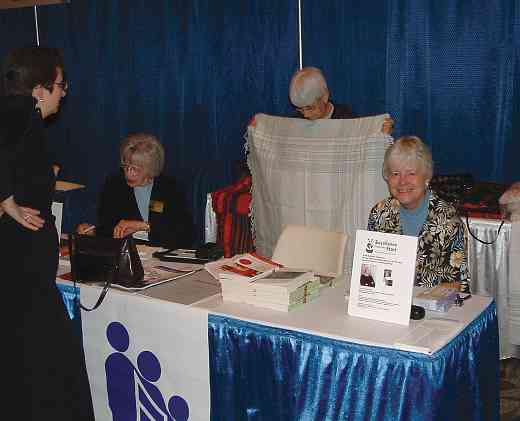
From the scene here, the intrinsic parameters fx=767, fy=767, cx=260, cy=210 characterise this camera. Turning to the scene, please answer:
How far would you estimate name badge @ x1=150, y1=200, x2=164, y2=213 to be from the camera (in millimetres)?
3387

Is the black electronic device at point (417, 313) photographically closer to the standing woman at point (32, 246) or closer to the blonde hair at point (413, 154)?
the blonde hair at point (413, 154)

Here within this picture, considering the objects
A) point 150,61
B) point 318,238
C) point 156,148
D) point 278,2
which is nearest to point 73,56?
point 150,61

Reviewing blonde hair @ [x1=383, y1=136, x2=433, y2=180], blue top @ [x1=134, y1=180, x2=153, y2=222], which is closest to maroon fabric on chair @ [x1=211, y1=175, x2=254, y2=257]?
blue top @ [x1=134, y1=180, x2=153, y2=222]

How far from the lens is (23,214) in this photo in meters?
2.17

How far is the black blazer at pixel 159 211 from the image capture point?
11.0 ft

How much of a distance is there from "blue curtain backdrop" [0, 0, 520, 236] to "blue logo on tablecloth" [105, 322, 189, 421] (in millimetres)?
1721

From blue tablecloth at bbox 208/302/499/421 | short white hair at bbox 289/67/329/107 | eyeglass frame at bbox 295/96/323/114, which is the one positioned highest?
short white hair at bbox 289/67/329/107

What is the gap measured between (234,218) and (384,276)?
214 centimetres

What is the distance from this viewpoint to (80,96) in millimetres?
6082

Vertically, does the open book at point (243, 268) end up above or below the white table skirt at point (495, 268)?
above

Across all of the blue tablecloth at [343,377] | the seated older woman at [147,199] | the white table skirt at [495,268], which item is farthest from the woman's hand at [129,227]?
the white table skirt at [495,268]

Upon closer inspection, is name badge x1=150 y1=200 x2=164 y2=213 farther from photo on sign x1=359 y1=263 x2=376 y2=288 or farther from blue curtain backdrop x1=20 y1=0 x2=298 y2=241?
photo on sign x1=359 y1=263 x2=376 y2=288

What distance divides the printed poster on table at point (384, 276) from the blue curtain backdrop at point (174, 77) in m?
2.12

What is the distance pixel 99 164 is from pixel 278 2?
2.14m
